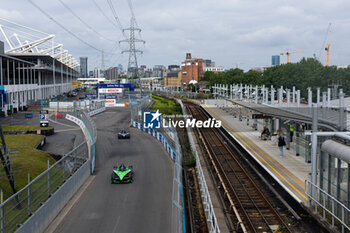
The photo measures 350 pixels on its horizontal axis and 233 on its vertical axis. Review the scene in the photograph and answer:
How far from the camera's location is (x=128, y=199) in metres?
14.8

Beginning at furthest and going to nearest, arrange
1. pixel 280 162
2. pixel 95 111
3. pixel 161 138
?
pixel 95 111, pixel 161 138, pixel 280 162

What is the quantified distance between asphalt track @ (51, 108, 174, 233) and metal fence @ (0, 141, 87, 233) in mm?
1115

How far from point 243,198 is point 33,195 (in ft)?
29.1

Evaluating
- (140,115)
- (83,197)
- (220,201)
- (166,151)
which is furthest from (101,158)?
(140,115)

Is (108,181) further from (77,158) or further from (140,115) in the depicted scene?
(140,115)

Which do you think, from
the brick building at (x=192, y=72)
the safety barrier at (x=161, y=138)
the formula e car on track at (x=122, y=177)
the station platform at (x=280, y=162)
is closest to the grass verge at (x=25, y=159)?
the formula e car on track at (x=122, y=177)

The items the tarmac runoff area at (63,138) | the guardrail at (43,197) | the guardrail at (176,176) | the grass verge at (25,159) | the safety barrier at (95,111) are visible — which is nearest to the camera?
the guardrail at (43,197)

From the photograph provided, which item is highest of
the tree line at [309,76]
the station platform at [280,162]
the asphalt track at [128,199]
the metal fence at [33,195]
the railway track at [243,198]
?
the tree line at [309,76]

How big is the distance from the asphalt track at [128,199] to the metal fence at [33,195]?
1.11m

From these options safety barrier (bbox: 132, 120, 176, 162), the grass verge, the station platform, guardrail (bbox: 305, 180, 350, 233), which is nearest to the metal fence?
the grass verge

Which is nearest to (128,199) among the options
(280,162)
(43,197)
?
(43,197)

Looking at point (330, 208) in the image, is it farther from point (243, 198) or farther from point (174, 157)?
point (174, 157)

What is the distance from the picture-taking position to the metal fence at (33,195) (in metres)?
9.84

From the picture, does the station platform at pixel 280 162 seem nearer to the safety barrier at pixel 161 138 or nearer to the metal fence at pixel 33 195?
the safety barrier at pixel 161 138
